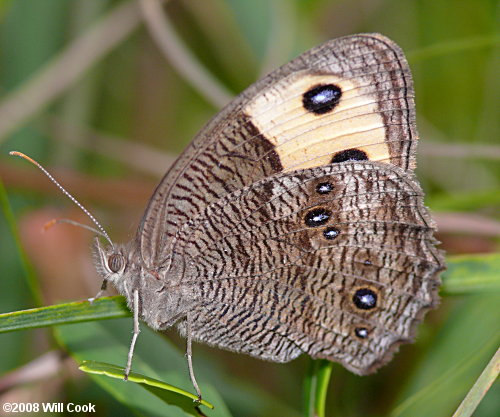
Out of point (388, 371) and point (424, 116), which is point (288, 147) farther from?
point (424, 116)

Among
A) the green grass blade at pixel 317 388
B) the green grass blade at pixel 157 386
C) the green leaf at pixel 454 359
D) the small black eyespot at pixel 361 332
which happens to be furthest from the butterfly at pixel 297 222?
the green grass blade at pixel 157 386

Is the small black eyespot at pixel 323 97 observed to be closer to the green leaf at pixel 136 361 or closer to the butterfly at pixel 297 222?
the butterfly at pixel 297 222

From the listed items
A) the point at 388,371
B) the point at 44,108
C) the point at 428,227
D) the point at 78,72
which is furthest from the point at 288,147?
the point at 44,108

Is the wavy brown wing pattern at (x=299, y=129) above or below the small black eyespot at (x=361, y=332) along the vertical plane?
above

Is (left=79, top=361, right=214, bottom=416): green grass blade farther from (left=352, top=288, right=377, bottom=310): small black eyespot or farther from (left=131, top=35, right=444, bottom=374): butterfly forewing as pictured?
(left=352, top=288, right=377, bottom=310): small black eyespot

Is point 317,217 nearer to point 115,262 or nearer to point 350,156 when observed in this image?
point 350,156

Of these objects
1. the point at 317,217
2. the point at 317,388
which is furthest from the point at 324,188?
the point at 317,388

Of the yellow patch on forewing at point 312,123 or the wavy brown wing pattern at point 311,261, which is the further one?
the yellow patch on forewing at point 312,123
